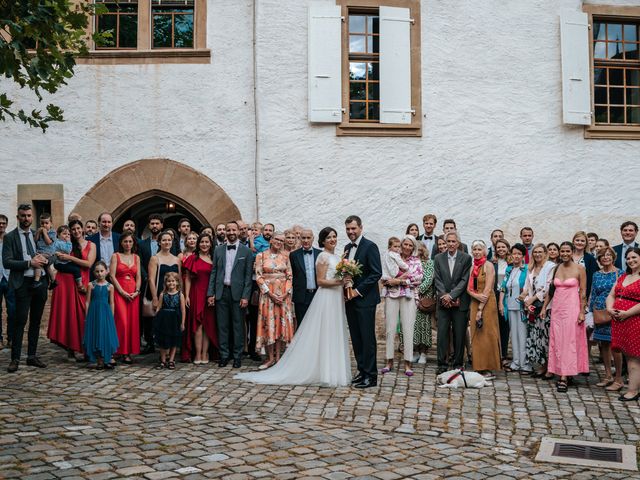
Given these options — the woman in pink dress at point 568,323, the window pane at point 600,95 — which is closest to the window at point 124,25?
the window pane at point 600,95

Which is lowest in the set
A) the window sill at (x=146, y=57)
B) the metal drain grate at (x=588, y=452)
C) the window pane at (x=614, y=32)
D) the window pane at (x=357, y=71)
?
the metal drain grate at (x=588, y=452)

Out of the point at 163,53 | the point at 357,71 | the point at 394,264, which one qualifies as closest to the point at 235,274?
the point at 394,264

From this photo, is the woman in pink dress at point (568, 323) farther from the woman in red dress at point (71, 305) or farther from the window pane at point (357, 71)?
the window pane at point (357, 71)

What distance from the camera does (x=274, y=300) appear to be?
948 cm

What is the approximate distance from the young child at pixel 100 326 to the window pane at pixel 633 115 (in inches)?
386

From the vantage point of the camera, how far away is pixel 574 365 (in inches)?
335

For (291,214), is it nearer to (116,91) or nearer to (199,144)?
(199,144)

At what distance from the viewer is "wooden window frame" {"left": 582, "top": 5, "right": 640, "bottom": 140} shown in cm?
1350

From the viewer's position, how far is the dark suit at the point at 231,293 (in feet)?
31.7

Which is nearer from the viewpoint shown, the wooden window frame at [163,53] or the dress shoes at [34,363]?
the dress shoes at [34,363]

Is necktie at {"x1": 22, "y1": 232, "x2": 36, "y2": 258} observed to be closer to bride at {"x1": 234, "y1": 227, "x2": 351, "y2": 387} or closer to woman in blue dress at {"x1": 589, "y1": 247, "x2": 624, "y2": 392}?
bride at {"x1": 234, "y1": 227, "x2": 351, "y2": 387}

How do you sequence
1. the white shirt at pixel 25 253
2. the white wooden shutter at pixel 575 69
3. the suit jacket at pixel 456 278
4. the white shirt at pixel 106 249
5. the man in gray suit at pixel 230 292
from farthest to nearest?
the white wooden shutter at pixel 575 69 < the white shirt at pixel 106 249 < the man in gray suit at pixel 230 292 < the suit jacket at pixel 456 278 < the white shirt at pixel 25 253

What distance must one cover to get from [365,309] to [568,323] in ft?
7.50

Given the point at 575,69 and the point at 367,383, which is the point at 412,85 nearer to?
the point at 575,69
